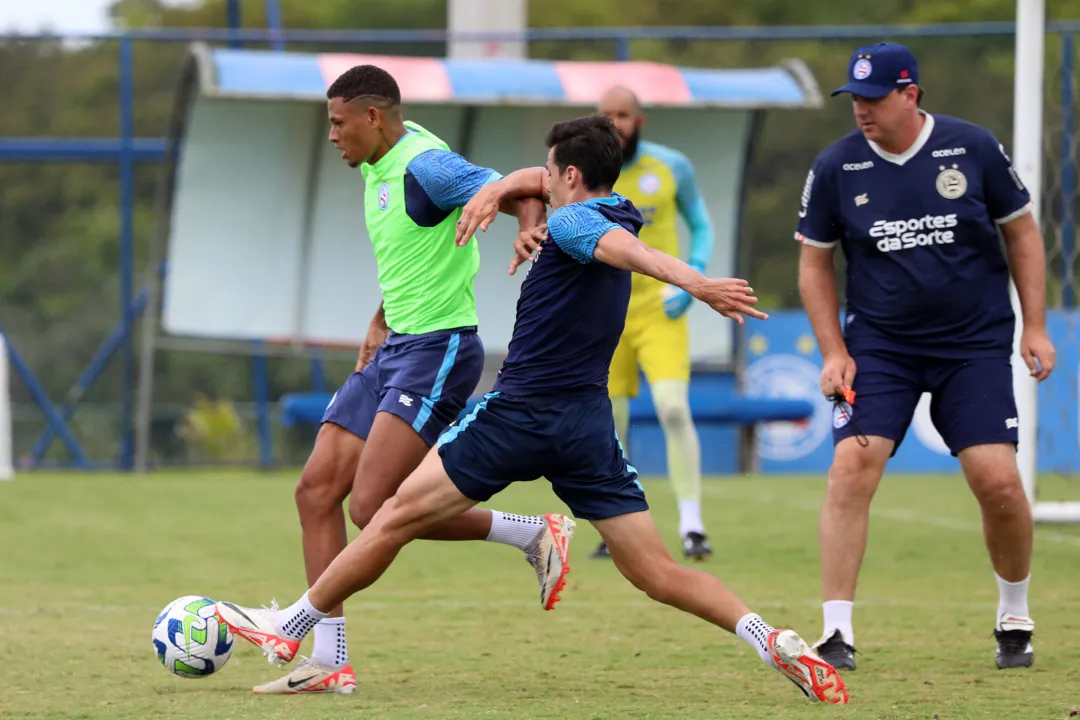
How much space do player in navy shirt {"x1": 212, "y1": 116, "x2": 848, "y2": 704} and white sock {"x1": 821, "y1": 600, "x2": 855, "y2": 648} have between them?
2.71ft

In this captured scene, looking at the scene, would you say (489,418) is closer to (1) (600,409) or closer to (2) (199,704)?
(1) (600,409)

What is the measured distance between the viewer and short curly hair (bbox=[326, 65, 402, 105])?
6316 millimetres

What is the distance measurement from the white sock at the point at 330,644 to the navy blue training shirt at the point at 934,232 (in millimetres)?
2168

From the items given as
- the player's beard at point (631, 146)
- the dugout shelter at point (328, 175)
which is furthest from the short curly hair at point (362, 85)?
the dugout shelter at point (328, 175)

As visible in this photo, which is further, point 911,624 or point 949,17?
point 949,17

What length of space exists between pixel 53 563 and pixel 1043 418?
926 cm

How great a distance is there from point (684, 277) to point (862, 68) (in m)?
1.74

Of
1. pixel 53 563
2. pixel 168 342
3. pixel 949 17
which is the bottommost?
pixel 53 563

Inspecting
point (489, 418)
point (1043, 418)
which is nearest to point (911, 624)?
point (489, 418)

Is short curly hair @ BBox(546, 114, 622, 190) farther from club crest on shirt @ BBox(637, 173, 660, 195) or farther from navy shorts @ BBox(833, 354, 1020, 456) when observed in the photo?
club crest on shirt @ BBox(637, 173, 660, 195)

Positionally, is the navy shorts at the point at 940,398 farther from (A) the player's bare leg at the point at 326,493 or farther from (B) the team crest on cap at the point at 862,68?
(A) the player's bare leg at the point at 326,493

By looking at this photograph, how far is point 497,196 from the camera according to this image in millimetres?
5715

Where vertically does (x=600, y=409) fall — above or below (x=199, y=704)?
above

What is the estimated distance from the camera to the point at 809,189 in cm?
665
